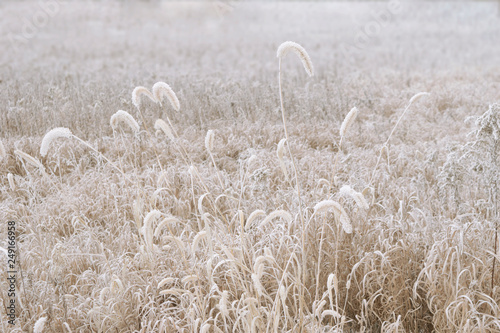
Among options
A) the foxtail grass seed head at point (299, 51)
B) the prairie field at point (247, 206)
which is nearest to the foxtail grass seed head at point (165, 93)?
the prairie field at point (247, 206)

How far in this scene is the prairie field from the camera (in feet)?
9.20

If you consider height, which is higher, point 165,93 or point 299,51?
point 299,51

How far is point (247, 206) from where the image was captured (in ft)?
12.7

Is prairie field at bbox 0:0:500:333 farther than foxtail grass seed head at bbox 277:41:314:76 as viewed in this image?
Yes

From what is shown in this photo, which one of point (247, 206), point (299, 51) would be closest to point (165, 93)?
point (299, 51)

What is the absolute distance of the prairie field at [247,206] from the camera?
2.80 m

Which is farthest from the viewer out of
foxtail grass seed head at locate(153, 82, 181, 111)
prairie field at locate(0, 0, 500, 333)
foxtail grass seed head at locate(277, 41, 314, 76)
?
prairie field at locate(0, 0, 500, 333)

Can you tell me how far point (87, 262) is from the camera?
3.34m

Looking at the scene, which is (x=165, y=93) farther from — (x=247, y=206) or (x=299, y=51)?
(x=247, y=206)

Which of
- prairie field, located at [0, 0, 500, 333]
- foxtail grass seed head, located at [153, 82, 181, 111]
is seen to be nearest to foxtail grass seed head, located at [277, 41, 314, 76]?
prairie field, located at [0, 0, 500, 333]

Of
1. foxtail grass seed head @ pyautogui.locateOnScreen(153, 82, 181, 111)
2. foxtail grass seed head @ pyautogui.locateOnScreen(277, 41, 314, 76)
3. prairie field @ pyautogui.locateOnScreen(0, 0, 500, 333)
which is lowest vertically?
prairie field @ pyautogui.locateOnScreen(0, 0, 500, 333)

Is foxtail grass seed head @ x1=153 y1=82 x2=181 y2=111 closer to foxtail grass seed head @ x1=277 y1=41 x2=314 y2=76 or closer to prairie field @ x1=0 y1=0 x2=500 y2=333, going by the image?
prairie field @ x1=0 y1=0 x2=500 y2=333

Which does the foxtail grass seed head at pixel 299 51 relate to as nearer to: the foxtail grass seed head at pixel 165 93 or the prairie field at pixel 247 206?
the prairie field at pixel 247 206

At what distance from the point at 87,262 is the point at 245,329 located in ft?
4.48
